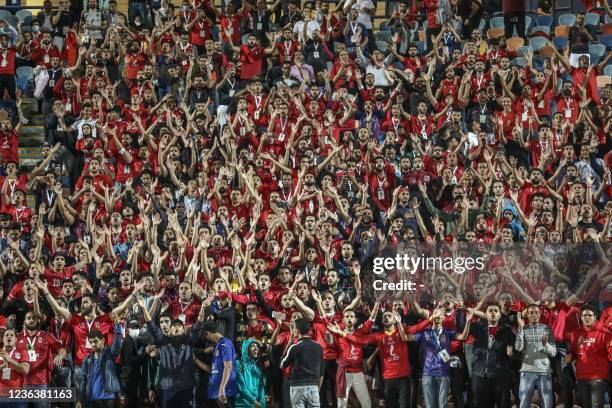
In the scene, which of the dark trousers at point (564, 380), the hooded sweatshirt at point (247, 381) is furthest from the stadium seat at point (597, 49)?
the hooded sweatshirt at point (247, 381)

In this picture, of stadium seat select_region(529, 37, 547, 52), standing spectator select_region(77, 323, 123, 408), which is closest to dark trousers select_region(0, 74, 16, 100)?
standing spectator select_region(77, 323, 123, 408)

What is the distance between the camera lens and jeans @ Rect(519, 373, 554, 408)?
15914 mm

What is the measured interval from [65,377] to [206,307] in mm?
1731

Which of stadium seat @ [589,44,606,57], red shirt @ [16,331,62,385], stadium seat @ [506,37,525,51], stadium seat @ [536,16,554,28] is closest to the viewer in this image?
red shirt @ [16,331,62,385]

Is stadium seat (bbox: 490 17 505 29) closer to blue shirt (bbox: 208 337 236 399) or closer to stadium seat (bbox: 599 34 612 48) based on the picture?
stadium seat (bbox: 599 34 612 48)

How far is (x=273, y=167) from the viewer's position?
2016cm

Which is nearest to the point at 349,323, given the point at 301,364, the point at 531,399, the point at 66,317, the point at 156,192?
the point at 301,364

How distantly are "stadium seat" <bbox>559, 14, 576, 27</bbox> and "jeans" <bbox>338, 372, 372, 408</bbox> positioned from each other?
10.5 meters

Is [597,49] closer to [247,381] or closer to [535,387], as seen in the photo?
[535,387]

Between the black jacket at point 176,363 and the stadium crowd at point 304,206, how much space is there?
0.02 m

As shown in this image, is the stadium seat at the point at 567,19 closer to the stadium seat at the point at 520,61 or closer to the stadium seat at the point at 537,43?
the stadium seat at the point at 537,43

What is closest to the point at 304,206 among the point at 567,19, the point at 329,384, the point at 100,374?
the point at 329,384

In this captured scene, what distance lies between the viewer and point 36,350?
15.9 meters

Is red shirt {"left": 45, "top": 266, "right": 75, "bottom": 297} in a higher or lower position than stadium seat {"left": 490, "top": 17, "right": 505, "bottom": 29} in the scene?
lower
